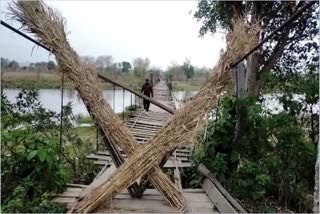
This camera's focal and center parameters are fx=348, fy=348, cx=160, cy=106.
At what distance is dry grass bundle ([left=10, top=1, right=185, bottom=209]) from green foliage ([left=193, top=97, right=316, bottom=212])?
0.74 metres

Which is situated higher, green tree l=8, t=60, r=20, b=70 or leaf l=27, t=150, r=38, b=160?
green tree l=8, t=60, r=20, b=70

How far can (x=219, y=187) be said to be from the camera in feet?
9.03

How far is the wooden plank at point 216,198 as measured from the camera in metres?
2.38

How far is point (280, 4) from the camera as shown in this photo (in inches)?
146

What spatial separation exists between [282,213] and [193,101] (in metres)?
1.64

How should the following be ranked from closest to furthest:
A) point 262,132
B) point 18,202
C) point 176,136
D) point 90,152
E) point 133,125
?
point 18,202, point 176,136, point 262,132, point 90,152, point 133,125

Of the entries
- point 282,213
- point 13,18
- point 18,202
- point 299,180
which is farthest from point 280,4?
point 18,202

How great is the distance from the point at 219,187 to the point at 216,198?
160 mm

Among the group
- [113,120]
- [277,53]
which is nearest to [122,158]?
[113,120]

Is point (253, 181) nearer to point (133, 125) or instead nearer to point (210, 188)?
point (210, 188)

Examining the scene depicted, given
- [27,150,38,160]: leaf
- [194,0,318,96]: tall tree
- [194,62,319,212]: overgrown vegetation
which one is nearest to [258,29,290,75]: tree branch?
[194,0,318,96]: tall tree

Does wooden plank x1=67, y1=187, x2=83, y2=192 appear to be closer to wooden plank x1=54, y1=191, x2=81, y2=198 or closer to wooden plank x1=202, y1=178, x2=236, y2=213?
wooden plank x1=54, y1=191, x2=81, y2=198

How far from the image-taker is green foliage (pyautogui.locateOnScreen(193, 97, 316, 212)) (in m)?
3.04

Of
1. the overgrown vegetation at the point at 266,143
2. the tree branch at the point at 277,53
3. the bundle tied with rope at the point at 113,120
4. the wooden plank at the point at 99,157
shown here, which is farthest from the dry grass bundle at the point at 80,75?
the tree branch at the point at 277,53
